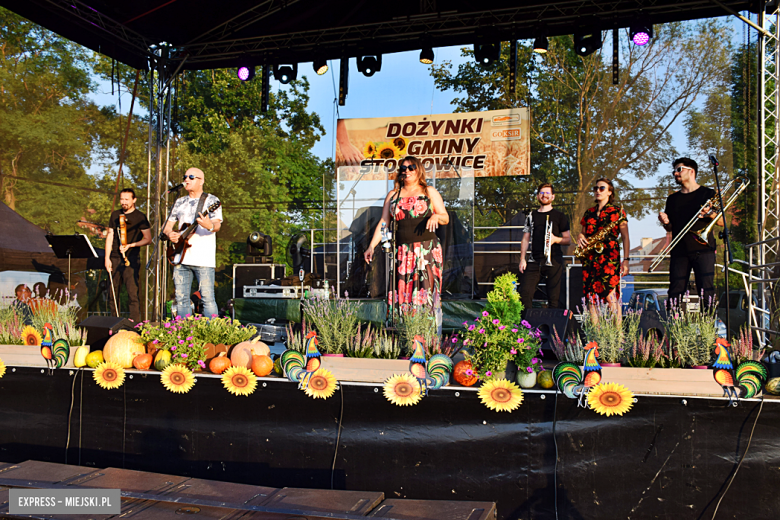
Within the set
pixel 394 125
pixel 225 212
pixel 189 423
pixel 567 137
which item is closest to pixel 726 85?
pixel 567 137

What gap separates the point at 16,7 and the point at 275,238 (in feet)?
34.7

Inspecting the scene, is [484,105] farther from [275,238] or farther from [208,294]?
[208,294]

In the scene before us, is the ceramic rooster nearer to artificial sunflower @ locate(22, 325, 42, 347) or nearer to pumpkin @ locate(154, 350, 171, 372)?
pumpkin @ locate(154, 350, 171, 372)

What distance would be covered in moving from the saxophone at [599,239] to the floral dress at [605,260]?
0.05 feet

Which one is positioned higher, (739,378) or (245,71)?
(245,71)

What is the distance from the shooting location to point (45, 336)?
2.86m

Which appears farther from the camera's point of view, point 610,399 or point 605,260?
point 605,260

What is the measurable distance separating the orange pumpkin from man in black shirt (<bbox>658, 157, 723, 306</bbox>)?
258 centimetres

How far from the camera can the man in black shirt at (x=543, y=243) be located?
482 cm

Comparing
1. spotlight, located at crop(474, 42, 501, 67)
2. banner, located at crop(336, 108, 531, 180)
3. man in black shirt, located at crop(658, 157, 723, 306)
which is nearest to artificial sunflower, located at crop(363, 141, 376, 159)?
banner, located at crop(336, 108, 531, 180)

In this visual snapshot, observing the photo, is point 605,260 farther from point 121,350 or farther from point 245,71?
point 245,71

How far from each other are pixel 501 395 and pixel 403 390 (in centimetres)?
40

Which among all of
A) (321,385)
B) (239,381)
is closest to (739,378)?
(321,385)

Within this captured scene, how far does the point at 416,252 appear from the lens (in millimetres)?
3465
